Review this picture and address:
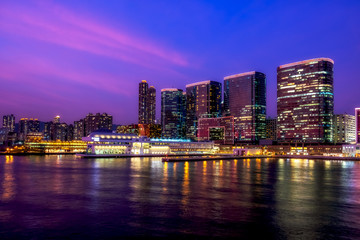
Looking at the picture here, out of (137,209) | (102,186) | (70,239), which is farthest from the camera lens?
(102,186)

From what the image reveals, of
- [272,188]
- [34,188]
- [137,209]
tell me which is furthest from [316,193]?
[34,188]

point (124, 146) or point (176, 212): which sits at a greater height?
point (124, 146)

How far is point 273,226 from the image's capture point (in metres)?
25.2

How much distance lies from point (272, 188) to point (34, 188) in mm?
34043

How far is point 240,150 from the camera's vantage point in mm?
199750

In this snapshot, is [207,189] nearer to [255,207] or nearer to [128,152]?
[255,207]

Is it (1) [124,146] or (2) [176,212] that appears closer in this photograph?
(2) [176,212]

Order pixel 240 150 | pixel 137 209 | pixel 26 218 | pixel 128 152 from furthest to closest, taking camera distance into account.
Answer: pixel 240 150
pixel 128 152
pixel 137 209
pixel 26 218

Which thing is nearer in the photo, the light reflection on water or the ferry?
the light reflection on water

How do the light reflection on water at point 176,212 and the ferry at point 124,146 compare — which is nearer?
the light reflection on water at point 176,212

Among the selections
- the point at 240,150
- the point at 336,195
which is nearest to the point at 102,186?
the point at 336,195

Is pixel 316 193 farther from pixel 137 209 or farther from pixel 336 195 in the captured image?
pixel 137 209

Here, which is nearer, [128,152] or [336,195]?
[336,195]

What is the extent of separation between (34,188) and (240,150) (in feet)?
545
